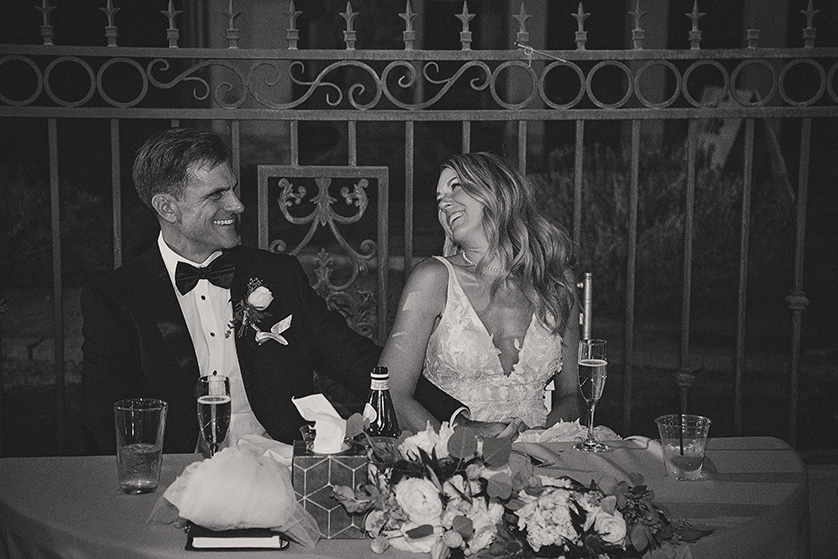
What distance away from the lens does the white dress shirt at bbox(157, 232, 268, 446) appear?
3.33 metres

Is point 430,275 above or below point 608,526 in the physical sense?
above

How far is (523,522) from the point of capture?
1.78 meters

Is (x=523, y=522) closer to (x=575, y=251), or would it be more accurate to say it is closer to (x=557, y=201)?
(x=575, y=251)

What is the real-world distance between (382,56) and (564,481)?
7.66ft

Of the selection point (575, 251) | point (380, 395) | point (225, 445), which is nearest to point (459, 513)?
point (380, 395)

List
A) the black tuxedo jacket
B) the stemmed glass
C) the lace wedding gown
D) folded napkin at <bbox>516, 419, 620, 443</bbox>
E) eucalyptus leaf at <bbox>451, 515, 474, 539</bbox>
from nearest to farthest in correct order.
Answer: eucalyptus leaf at <bbox>451, 515, 474, 539</bbox>
the stemmed glass
folded napkin at <bbox>516, 419, 620, 443</bbox>
the black tuxedo jacket
the lace wedding gown

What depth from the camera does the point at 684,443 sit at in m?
2.29

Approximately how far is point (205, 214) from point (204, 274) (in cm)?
20

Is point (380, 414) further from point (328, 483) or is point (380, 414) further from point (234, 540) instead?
point (234, 540)

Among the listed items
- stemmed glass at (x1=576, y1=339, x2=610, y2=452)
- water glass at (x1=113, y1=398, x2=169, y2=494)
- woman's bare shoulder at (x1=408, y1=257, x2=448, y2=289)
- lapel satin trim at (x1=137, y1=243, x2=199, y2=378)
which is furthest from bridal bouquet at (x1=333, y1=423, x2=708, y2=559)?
woman's bare shoulder at (x1=408, y1=257, x2=448, y2=289)

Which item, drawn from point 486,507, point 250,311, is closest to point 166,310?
point 250,311

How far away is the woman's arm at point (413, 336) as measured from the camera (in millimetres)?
3256

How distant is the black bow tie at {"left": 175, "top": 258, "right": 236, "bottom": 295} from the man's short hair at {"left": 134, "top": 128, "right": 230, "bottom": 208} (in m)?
0.23

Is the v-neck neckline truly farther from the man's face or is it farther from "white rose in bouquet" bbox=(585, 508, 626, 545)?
"white rose in bouquet" bbox=(585, 508, 626, 545)
